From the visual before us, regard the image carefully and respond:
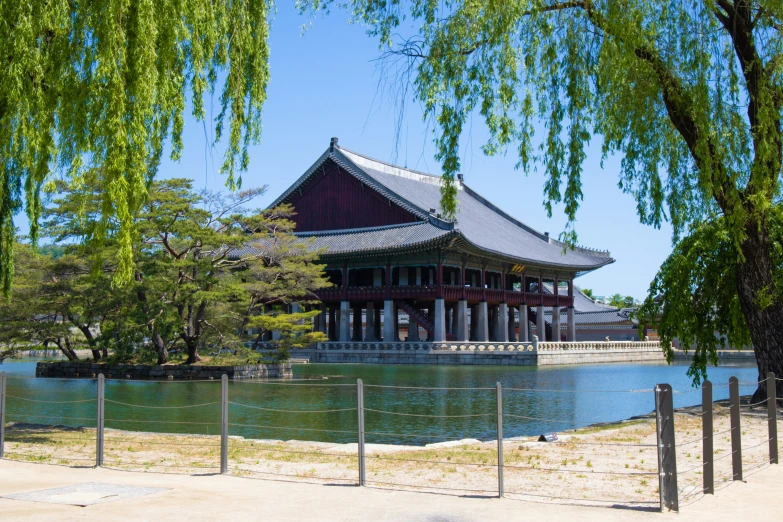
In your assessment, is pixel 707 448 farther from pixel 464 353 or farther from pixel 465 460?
pixel 464 353

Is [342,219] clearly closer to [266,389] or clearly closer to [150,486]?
[266,389]

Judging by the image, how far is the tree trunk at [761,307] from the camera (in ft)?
39.0

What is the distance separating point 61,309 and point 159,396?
367 inches

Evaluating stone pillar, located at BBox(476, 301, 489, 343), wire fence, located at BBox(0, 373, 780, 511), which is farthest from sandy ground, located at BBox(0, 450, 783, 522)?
stone pillar, located at BBox(476, 301, 489, 343)

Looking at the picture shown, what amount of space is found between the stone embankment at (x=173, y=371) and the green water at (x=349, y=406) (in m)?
1.51


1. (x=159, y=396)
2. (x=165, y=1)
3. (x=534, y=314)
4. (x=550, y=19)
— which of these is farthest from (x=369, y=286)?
(x=165, y=1)

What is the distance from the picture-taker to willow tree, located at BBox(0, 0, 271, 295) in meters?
7.31

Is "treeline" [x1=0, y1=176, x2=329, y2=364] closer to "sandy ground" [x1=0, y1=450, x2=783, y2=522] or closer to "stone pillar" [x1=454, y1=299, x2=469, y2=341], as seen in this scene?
"stone pillar" [x1=454, y1=299, x2=469, y2=341]

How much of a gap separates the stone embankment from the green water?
1514 millimetres

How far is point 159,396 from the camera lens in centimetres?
2034

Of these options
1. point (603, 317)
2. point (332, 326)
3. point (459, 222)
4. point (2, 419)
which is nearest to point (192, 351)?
point (2, 419)

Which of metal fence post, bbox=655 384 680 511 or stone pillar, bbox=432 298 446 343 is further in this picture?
stone pillar, bbox=432 298 446 343

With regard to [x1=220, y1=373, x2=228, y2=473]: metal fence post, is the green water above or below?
below

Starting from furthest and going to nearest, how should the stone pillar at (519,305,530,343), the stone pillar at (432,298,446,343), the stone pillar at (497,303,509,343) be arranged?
1. the stone pillar at (519,305,530,343)
2. the stone pillar at (497,303,509,343)
3. the stone pillar at (432,298,446,343)
